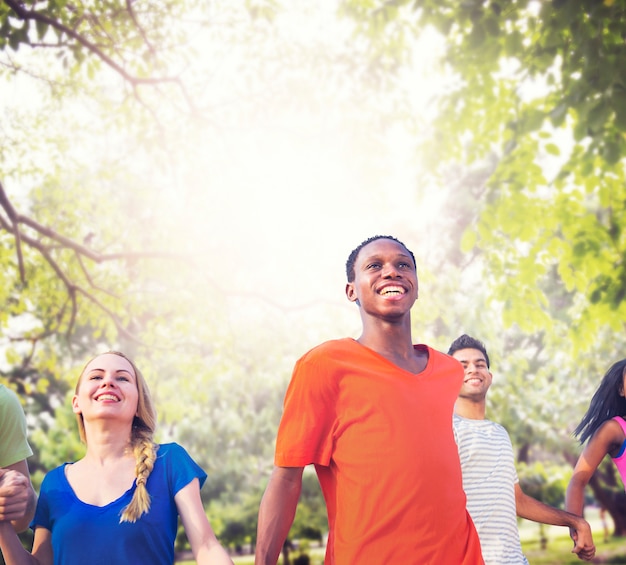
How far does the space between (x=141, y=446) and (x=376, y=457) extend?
679 mm

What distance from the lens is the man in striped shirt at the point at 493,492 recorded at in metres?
2.68

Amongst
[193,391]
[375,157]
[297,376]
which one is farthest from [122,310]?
[297,376]

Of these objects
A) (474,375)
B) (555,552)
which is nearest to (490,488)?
(474,375)

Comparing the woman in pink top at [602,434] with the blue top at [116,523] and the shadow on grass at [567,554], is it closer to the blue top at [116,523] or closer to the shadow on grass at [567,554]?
the blue top at [116,523]

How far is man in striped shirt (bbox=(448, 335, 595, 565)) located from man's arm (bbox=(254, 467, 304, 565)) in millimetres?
1006

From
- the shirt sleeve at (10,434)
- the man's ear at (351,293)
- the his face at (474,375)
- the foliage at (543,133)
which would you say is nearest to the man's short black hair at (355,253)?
the man's ear at (351,293)

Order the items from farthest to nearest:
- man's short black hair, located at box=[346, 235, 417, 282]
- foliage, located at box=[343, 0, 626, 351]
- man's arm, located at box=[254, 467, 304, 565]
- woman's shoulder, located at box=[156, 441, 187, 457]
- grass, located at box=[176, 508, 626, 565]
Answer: grass, located at box=[176, 508, 626, 565] < foliage, located at box=[343, 0, 626, 351] < man's short black hair, located at box=[346, 235, 417, 282] < woman's shoulder, located at box=[156, 441, 187, 457] < man's arm, located at box=[254, 467, 304, 565]

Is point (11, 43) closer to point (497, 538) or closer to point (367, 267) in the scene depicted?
point (367, 267)

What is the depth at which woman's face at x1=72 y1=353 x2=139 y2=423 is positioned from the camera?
2.15 metres

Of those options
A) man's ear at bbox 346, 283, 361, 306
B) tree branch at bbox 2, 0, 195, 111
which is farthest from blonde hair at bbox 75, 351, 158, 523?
tree branch at bbox 2, 0, 195, 111

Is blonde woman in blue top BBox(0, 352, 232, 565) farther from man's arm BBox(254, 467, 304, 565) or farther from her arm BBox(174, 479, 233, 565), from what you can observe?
man's arm BBox(254, 467, 304, 565)

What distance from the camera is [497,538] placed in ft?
8.82

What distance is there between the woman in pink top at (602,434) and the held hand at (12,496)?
6.57 ft

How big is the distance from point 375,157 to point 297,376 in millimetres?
9195
